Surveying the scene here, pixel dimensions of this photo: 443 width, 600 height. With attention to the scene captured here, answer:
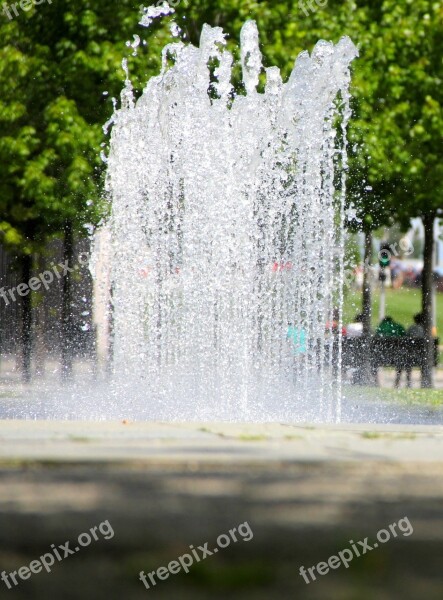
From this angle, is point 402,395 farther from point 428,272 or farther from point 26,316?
point 26,316

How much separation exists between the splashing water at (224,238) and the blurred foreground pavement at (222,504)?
3.51m

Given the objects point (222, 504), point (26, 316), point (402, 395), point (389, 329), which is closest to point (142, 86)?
point (26, 316)

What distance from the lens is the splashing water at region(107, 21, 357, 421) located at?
16.0 m

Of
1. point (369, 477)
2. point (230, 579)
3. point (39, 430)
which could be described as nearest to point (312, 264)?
point (39, 430)

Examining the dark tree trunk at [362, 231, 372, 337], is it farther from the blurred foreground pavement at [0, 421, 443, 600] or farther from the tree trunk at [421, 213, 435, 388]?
the blurred foreground pavement at [0, 421, 443, 600]

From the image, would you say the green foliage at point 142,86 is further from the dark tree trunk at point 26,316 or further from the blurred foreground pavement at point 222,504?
the blurred foreground pavement at point 222,504

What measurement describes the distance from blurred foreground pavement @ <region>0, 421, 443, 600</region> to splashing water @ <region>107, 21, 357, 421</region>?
3.51m

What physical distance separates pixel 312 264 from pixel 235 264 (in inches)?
110

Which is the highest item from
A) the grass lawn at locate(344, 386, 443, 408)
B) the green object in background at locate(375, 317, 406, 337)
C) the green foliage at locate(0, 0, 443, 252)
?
the green foliage at locate(0, 0, 443, 252)

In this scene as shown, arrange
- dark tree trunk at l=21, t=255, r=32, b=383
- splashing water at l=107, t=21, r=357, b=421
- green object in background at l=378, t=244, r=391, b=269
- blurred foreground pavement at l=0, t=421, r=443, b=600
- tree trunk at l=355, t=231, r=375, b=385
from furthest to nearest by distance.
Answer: green object in background at l=378, t=244, r=391, b=269 < dark tree trunk at l=21, t=255, r=32, b=383 < tree trunk at l=355, t=231, r=375, b=385 < splashing water at l=107, t=21, r=357, b=421 < blurred foreground pavement at l=0, t=421, r=443, b=600

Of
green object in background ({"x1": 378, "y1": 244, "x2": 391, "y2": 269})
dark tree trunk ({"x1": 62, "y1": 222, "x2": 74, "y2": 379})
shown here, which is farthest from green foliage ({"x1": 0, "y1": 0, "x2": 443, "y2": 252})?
green object in background ({"x1": 378, "y1": 244, "x2": 391, "y2": 269})

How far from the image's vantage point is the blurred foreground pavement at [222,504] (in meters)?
5.57

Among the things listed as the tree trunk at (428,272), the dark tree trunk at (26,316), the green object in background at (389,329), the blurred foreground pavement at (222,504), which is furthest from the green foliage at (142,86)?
the blurred foreground pavement at (222,504)

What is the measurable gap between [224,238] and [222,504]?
8.83 meters
